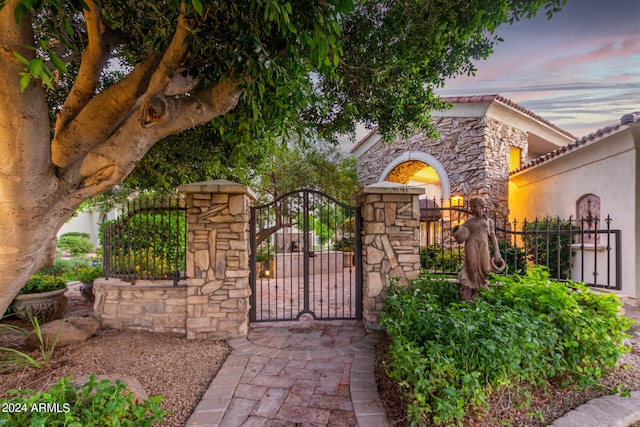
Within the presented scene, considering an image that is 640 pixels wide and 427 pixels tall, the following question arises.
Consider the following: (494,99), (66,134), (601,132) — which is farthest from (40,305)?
(494,99)

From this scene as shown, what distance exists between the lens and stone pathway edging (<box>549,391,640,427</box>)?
237cm

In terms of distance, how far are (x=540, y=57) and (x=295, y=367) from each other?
9.13 m

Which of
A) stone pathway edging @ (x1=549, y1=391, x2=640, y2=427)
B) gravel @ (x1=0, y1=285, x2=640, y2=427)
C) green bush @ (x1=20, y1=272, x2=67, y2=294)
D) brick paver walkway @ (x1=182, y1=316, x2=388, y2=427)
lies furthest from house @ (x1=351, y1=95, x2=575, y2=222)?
green bush @ (x1=20, y1=272, x2=67, y2=294)

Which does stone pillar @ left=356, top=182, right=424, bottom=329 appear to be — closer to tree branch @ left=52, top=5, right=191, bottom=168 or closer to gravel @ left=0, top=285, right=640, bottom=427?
→ gravel @ left=0, top=285, right=640, bottom=427

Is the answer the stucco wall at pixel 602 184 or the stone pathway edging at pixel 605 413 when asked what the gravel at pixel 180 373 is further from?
the stucco wall at pixel 602 184

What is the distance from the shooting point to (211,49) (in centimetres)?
258

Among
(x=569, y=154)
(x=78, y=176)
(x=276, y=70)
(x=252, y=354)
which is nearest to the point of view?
(x=78, y=176)

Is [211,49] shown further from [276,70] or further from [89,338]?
[89,338]

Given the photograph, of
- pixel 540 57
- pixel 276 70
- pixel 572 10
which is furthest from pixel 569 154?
pixel 276 70

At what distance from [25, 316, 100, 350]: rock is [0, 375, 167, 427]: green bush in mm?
2343

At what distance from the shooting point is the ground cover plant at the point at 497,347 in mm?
2178

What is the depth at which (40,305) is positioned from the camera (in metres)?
5.06

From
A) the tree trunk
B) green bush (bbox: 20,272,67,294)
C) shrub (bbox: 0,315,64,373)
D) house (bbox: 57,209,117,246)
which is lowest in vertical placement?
shrub (bbox: 0,315,64,373)

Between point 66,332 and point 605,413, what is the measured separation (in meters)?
6.08
